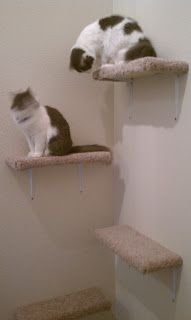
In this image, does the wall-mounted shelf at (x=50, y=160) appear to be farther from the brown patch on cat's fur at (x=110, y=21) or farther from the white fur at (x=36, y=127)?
the brown patch on cat's fur at (x=110, y=21)

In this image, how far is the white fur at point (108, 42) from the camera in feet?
4.47

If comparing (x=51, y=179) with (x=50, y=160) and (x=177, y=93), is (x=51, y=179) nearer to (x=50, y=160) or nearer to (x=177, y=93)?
(x=50, y=160)

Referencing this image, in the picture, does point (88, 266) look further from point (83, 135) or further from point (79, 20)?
point (79, 20)

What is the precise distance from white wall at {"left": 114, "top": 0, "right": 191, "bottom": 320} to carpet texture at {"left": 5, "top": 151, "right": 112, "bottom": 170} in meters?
0.18

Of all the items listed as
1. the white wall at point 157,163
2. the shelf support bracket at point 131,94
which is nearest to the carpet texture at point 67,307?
the white wall at point 157,163

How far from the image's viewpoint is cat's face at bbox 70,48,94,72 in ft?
4.73

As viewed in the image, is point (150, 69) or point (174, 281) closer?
point (150, 69)

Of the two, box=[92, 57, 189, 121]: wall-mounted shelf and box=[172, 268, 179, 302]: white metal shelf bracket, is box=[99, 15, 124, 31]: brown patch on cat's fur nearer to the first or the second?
box=[92, 57, 189, 121]: wall-mounted shelf

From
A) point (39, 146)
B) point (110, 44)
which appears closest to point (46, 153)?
point (39, 146)

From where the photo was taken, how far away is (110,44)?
142 centimetres

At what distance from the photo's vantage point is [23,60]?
153cm

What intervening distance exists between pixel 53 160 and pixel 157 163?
46 centimetres

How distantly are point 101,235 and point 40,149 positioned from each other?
1.71 ft

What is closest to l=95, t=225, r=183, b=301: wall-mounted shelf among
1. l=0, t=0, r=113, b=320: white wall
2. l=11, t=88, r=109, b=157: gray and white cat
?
l=0, t=0, r=113, b=320: white wall
